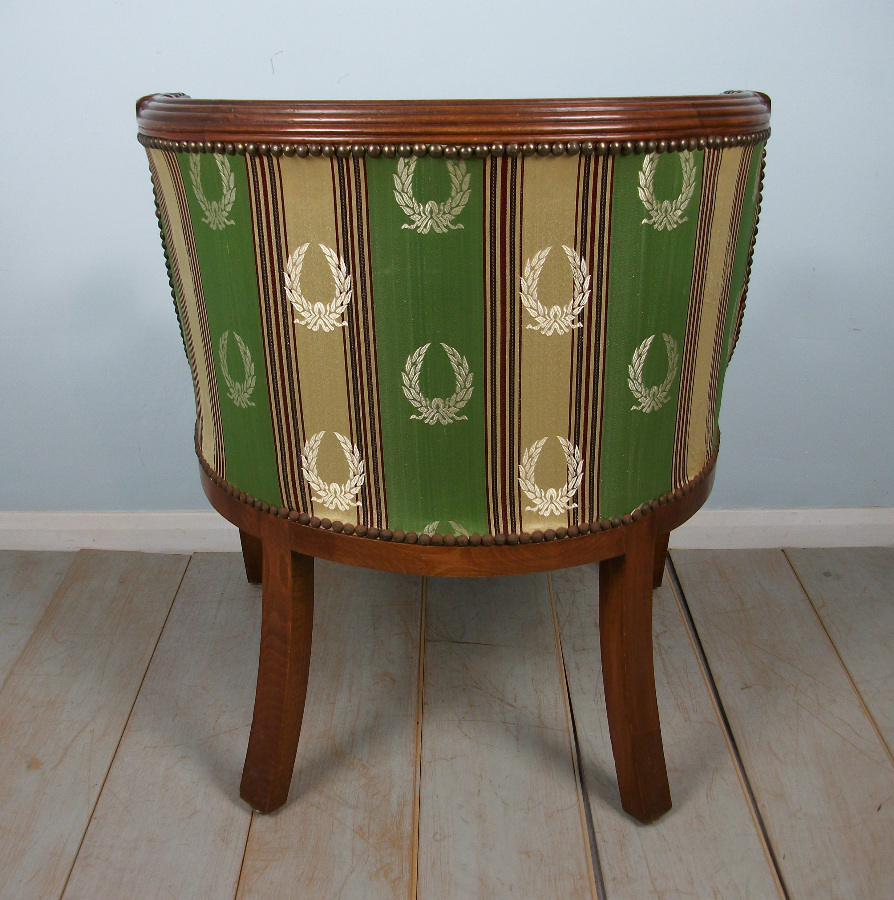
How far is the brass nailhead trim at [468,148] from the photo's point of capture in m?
0.68

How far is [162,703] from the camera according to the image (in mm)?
1199

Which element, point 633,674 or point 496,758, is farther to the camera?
point 496,758

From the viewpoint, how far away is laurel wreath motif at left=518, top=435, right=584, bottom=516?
0.81 m

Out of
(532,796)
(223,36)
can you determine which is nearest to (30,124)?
(223,36)

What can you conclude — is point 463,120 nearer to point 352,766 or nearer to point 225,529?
point 352,766

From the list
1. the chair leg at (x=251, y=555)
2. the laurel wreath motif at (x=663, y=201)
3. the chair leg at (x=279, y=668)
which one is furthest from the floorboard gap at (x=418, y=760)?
the laurel wreath motif at (x=663, y=201)

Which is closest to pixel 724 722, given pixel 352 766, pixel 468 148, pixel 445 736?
pixel 445 736

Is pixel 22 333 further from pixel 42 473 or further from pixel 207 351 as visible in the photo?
pixel 207 351

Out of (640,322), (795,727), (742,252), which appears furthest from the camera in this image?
(795,727)

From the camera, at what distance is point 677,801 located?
3.40ft

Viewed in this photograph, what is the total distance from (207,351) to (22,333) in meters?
0.69

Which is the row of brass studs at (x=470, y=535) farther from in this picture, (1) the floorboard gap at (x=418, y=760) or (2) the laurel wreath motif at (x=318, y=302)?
(1) the floorboard gap at (x=418, y=760)

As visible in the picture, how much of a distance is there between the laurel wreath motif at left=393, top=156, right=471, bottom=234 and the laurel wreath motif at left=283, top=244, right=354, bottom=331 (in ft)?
0.23

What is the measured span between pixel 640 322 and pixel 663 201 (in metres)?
0.10
